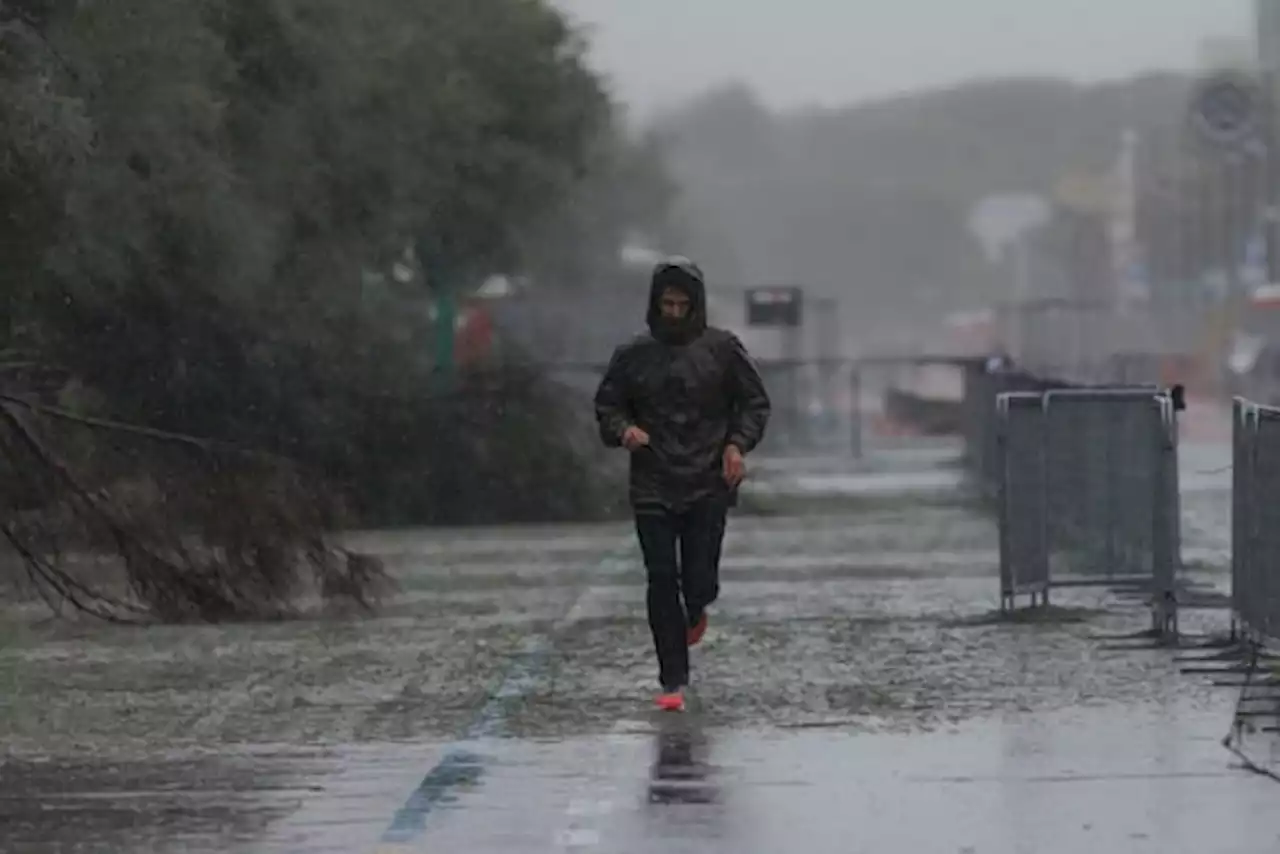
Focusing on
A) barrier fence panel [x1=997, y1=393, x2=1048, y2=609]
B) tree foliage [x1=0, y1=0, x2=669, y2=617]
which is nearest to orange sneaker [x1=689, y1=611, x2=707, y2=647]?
barrier fence panel [x1=997, y1=393, x2=1048, y2=609]

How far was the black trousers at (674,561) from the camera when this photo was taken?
1127 centimetres

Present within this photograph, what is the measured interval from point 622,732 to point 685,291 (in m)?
1.84

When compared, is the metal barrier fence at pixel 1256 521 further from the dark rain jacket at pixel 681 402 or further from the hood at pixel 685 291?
the hood at pixel 685 291

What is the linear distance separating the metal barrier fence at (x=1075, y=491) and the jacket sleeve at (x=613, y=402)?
13.1 ft

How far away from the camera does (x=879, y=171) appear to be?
89125 millimetres

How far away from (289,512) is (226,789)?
6314 millimetres

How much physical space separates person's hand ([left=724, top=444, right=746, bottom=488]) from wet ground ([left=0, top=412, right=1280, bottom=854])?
3.08 ft

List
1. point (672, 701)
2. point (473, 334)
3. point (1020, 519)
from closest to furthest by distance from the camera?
1. point (672, 701)
2. point (1020, 519)
3. point (473, 334)

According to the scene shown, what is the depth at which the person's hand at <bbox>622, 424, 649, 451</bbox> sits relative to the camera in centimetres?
1109

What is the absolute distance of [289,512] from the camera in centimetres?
1586

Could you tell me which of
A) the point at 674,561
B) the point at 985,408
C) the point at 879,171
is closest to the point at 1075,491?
the point at 674,561

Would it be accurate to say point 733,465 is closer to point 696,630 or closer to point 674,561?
point 674,561

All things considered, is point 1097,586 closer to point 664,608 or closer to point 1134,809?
point 664,608

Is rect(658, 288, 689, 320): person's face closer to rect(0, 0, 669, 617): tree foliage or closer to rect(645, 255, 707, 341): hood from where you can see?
rect(645, 255, 707, 341): hood
